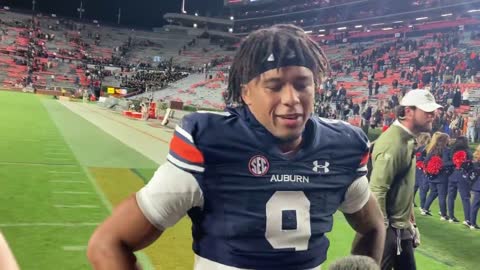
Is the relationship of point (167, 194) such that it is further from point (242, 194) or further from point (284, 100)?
point (284, 100)

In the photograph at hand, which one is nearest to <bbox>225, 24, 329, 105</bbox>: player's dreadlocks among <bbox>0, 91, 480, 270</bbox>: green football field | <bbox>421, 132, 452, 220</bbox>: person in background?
<bbox>0, 91, 480, 270</bbox>: green football field

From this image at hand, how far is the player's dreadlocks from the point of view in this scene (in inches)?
65.8

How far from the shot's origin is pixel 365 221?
6.61ft

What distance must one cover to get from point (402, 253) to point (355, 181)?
237cm

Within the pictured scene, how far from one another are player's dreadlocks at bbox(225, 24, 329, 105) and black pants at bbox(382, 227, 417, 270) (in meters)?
2.43

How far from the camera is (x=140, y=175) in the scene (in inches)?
396

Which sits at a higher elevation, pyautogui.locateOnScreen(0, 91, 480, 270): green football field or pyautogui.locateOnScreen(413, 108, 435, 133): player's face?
pyautogui.locateOnScreen(413, 108, 435, 133): player's face

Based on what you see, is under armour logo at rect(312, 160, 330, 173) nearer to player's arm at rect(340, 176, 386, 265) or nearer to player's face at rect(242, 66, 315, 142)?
player's face at rect(242, 66, 315, 142)

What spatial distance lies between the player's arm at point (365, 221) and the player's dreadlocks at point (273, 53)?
48 cm

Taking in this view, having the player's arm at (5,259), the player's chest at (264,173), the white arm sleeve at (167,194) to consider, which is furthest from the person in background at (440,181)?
the player's arm at (5,259)

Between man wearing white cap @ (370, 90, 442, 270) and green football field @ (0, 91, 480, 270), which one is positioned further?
green football field @ (0, 91, 480, 270)

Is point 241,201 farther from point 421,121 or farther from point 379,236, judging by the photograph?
point 421,121

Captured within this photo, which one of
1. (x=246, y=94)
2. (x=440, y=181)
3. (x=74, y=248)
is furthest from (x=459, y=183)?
(x=246, y=94)

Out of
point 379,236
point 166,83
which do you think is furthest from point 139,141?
point 166,83
